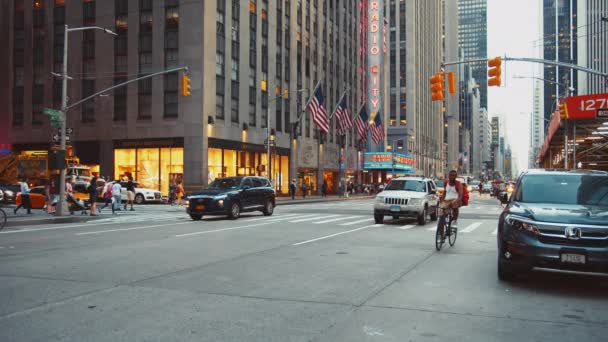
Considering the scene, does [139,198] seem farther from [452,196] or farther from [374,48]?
[374,48]

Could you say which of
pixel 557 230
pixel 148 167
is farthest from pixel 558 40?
pixel 557 230

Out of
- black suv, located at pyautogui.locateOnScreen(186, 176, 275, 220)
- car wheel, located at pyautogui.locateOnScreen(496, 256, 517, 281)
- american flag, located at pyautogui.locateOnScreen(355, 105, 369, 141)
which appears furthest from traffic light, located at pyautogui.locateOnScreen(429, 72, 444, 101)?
american flag, located at pyautogui.locateOnScreen(355, 105, 369, 141)

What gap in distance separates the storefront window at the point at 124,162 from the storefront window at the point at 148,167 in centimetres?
52

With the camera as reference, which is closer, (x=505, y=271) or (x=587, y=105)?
(x=505, y=271)

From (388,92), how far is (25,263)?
348ft

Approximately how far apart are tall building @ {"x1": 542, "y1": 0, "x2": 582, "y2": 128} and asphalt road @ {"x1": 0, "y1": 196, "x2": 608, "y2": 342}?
11559 cm

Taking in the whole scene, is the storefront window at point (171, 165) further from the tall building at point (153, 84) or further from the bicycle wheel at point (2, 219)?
the bicycle wheel at point (2, 219)

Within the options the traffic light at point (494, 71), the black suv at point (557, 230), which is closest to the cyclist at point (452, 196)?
the black suv at point (557, 230)

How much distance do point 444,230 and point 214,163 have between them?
32.4m

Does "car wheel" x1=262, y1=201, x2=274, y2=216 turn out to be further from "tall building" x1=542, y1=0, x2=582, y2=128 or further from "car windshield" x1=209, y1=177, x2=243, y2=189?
"tall building" x1=542, y1=0, x2=582, y2=128

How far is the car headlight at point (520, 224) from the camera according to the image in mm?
7587

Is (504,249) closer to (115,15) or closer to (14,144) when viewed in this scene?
(115,15)

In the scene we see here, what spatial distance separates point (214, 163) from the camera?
142 ft

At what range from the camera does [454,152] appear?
585ft
